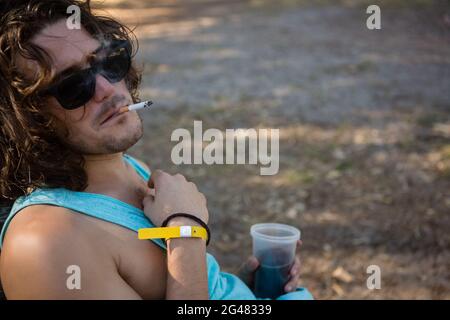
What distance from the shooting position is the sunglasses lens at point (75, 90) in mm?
1718

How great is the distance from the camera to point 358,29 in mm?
8891

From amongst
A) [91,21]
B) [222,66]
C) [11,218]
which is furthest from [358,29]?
[11,218]

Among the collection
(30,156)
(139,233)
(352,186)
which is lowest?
(352,186)

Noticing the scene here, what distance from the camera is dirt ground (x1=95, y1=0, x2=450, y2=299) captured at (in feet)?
11.3

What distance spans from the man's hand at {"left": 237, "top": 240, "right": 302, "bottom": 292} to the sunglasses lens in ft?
3.24

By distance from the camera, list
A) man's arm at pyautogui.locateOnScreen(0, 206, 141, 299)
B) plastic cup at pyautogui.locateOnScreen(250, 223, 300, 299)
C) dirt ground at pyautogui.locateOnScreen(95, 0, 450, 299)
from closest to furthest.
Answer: man's arm at pyautogui.locateOnScreen(0, 206, 141, 299)
plastic cup at pyautogui.locateOnScreen(250, 223, 300, 299)
dirt ground at pyautogui.locateOnScreen(95, 0, 450, 299)

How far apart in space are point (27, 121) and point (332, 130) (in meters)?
3.91

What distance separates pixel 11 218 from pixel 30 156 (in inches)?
9.1

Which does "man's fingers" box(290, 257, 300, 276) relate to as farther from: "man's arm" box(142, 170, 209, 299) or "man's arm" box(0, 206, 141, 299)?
"man's arm" box(0, 206, 141, 299)

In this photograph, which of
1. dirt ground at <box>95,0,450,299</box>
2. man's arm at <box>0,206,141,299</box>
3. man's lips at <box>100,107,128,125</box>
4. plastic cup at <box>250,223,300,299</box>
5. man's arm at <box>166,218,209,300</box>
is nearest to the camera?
man's arm at <box>0,206,141,299</box>

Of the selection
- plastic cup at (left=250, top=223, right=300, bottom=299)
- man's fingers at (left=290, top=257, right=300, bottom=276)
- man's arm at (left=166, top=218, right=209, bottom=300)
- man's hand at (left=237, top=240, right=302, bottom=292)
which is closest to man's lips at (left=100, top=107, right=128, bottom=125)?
man's arm at (left=166, top=218, right=209, bottom=300)
